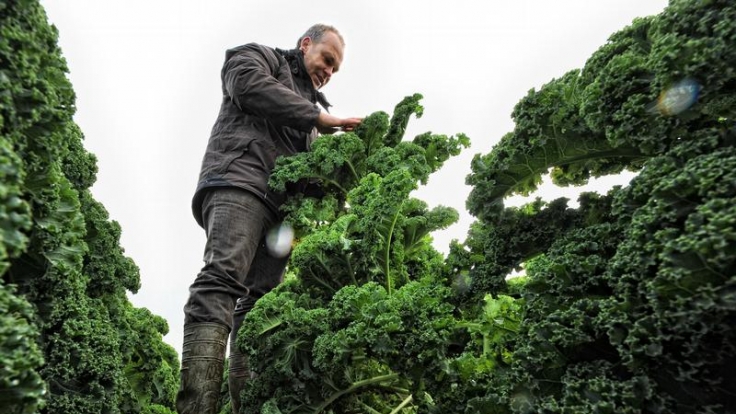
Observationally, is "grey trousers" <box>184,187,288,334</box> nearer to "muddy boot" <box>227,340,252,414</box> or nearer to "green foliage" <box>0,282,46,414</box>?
"muddy boot" <box>227,340,252,414</box>

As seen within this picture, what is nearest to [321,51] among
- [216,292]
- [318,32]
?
[318,32]

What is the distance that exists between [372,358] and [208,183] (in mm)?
1987

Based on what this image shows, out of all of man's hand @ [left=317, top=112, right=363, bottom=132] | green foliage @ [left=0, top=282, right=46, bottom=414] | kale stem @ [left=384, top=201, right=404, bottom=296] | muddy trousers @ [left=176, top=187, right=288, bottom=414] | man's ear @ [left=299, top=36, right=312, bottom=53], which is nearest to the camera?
green foliage @ [left=0, top=282, right=46, bottom=414]

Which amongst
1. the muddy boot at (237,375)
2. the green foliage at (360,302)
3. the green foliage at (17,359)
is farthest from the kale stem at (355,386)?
the green foliage at (17,359)

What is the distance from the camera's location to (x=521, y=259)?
3533mm

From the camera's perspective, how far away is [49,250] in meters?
2.67

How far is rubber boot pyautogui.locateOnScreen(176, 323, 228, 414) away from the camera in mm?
4254

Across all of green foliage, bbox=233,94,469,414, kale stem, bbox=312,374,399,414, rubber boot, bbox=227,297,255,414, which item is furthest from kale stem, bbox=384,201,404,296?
rubber boot, bbox=227,297,255,414

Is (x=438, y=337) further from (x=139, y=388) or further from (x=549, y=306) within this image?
(x=139, y=388)

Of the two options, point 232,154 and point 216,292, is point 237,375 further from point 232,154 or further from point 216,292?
point 232,154

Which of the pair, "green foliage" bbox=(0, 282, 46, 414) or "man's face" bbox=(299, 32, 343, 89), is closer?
"green foliage" bbox=(0, 282, 46, 414)

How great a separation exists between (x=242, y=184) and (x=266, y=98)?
0.75 m

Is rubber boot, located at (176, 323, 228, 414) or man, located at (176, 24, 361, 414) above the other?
man, located at (176, 24, 361, 414)

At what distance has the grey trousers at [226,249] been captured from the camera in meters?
4.38
